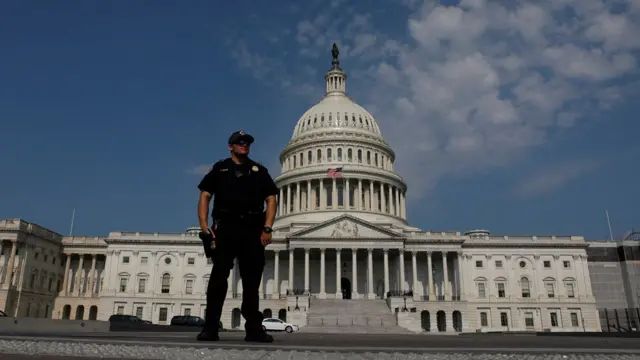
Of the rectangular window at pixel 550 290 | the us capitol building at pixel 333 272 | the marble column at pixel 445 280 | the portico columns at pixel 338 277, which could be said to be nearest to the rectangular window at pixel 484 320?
the us capitol building at pixel 333 272

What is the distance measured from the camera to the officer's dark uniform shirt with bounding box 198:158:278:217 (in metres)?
8.13

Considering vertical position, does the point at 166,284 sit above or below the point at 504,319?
above

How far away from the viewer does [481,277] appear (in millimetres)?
72500

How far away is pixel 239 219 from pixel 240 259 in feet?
2.14

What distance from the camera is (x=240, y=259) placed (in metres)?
8.19

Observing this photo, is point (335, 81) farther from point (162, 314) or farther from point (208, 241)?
point (208, 241)

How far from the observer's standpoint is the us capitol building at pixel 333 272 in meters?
68.0

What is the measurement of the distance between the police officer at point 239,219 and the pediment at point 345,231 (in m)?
59.8

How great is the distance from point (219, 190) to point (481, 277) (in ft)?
230

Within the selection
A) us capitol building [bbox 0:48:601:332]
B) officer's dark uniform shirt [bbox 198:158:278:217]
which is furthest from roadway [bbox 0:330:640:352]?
us capitol building [bbox 0:48:601:332]

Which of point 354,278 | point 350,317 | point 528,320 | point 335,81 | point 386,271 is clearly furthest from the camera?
point 335,81

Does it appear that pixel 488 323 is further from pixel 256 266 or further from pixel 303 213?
pixel 256 266

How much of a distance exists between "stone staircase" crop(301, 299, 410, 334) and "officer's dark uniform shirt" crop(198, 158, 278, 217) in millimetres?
43075

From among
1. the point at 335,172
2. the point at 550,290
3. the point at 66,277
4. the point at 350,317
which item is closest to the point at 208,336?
the point at 350,317
